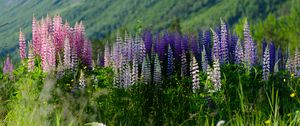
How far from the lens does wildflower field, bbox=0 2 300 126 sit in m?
8.59

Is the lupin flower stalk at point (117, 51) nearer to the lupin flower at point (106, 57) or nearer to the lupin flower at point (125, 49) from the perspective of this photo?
the lupin flower at point (125, 49)

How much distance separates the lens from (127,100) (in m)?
9.36

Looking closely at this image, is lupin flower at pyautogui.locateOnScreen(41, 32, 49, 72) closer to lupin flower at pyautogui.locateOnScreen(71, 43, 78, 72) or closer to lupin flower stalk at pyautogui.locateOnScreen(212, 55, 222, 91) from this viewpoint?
lupin flower at pyautogui.locateOnScreen(71, 43, 78, 72)

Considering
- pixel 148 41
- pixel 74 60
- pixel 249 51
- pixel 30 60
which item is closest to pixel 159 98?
pixel 249 51

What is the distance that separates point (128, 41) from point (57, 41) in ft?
5.52

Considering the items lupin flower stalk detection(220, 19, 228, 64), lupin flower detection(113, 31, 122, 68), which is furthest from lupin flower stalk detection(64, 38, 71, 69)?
lupin flower stalk detection(220, 19, 228, 64)

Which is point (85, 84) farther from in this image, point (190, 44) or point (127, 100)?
point (190, 44)

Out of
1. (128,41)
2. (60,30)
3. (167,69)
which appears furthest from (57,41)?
(167,69)

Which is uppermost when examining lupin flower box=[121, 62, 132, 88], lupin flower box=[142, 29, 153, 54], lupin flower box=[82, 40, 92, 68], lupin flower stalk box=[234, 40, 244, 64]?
lupin flower box=[142, 29, 153, 54]

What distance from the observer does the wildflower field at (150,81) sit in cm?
859

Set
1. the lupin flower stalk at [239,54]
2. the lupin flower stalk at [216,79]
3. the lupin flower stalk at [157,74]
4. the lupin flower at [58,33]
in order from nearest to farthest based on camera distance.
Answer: the lupin flower stalk at [216,79], the lupin flower stalk at [157,74], the lupin flower stalk at [239,54], the lupin flower at [58,33]

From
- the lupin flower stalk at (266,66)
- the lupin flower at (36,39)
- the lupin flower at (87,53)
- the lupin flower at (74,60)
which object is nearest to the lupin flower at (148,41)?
the lupin flower at (87,53)

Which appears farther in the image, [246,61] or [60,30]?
[60,30]

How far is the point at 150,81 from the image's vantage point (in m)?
10.1
